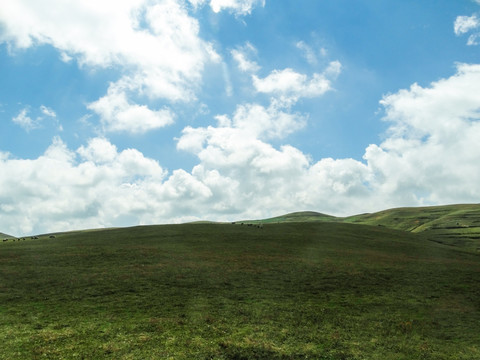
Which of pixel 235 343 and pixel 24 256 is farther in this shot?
pixel 24 256

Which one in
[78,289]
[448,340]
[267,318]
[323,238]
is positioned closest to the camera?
[448,340]

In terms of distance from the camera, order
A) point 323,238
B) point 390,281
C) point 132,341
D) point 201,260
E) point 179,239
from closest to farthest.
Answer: point 132,341
point 390,281
point 201,260
point 179,239
point 323,238

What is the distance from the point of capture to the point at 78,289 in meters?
38.7

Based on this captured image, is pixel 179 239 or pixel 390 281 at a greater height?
pixel 179 239

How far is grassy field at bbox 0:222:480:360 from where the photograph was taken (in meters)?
24.6

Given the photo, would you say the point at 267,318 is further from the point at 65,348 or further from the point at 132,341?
the point at 65,348

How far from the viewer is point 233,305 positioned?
33.9 m

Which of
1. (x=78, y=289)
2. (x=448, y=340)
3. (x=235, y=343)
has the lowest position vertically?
(x=448, y=340)

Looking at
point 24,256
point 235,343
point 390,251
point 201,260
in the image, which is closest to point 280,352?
point 235,343

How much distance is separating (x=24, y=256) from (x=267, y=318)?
53.6m

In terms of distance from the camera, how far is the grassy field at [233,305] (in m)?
24.6

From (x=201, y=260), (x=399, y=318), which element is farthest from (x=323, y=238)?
(x=399, y=318)

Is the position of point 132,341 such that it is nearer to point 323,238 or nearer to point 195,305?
point 195,305

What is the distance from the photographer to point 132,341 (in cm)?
2473
